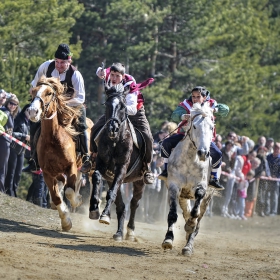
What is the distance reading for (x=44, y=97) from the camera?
41.1 ft

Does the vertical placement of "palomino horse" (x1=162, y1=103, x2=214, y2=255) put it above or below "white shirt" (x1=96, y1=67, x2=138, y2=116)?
below

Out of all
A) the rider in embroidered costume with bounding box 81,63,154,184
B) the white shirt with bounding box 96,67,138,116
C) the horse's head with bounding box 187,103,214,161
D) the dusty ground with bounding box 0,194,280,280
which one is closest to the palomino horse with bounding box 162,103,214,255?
the horse's head with bounding box 187,103,214,161

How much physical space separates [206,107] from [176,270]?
111 inches

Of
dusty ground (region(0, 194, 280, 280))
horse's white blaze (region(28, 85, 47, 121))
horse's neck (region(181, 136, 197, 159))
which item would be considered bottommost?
dusty ground (region(0, 194, 280, 280))

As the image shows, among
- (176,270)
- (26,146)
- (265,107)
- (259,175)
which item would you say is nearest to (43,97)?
(176,270)

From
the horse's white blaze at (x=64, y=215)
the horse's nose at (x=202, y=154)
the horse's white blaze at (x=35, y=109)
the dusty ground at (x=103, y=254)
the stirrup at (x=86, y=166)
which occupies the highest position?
the horse's white blaze at (x=35, y=109)

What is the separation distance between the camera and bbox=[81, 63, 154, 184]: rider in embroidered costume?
1305 centimetres

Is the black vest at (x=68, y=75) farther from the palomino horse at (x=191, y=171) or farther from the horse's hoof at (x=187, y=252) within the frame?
the horse's hoof at (x=187, y=252)

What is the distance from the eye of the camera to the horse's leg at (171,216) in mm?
11766

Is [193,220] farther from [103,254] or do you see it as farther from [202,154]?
[103,254]

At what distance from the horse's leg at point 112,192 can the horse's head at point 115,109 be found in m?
0.60

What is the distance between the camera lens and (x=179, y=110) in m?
13.0

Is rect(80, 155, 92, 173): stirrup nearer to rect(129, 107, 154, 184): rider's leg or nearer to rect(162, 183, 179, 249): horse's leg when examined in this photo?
rect(129, 107, 154, 184): rider's leg

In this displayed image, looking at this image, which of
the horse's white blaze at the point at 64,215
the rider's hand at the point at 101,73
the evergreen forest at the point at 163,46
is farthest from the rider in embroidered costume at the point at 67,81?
the evergreen forest at the point at 163,46
